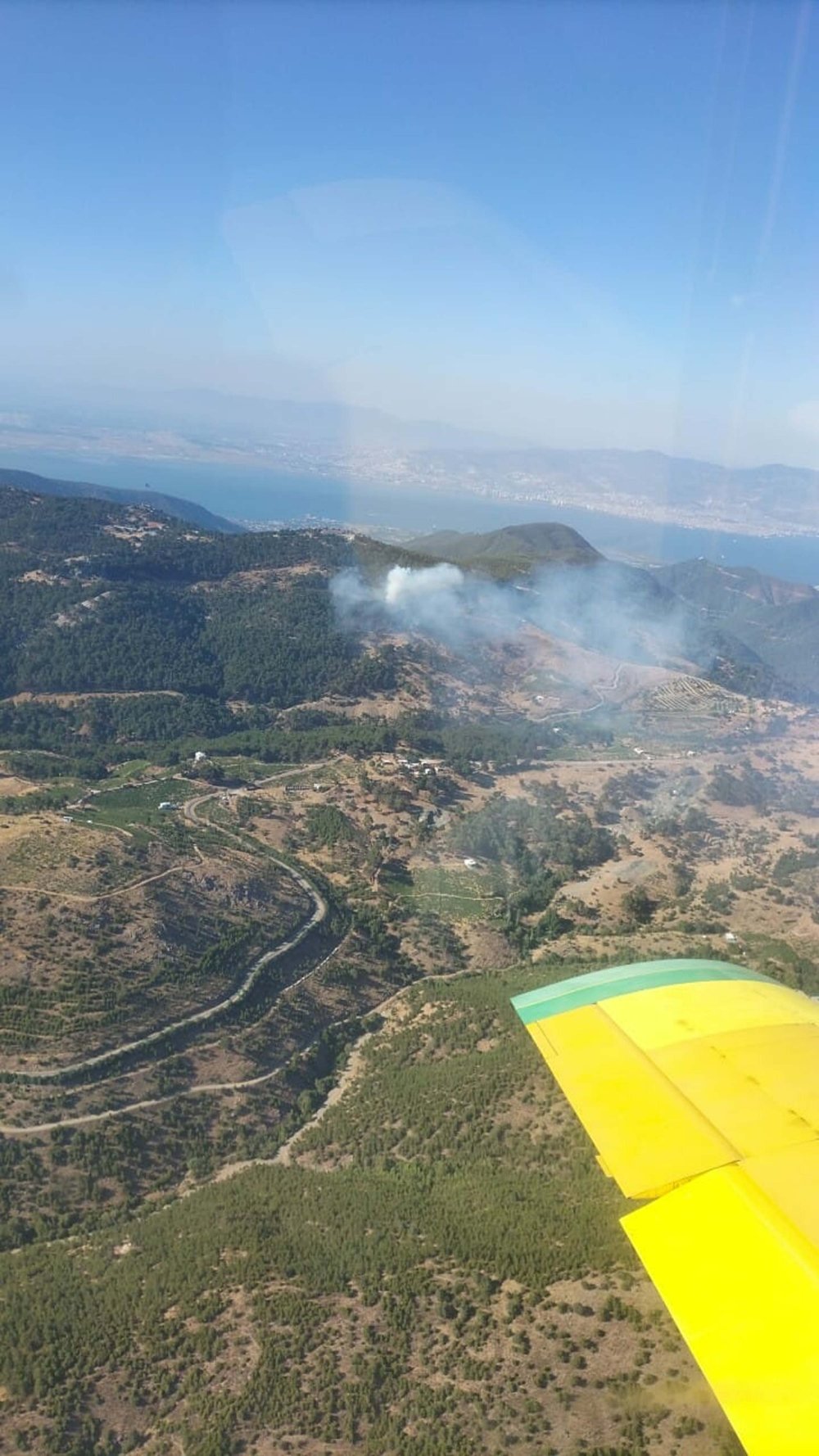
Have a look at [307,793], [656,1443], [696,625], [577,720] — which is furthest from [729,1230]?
[696,625]

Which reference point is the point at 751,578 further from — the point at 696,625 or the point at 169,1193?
the point at 169,1193

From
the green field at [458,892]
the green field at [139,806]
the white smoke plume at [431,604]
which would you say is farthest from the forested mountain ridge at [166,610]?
the green field at [458,892]

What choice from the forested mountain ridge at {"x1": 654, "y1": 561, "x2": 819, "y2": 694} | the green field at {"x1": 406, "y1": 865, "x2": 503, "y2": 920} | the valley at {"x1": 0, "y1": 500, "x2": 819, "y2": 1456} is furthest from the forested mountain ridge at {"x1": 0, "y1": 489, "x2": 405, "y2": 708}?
the forested mountain ridge at {"x1": 654, "y1": 561, "x2": 819, "y2": 694}

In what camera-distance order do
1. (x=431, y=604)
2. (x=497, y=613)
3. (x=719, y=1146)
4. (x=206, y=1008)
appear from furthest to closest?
(x=497, y=613), (x=431, y=604), (x=206, y=1008), (x=719, y=1146)

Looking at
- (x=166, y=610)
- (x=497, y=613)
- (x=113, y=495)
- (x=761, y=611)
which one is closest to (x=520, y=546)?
(x=761, y=611)

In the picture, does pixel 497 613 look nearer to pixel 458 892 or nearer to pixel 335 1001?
pixel 458 892

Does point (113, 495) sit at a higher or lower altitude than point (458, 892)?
higher

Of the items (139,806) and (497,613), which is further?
(497,613)

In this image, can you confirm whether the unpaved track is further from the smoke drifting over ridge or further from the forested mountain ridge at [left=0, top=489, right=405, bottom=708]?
the smoke drifting over ridge
